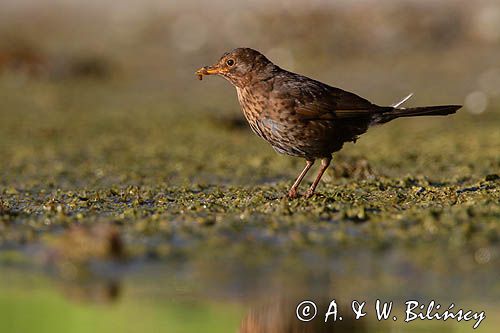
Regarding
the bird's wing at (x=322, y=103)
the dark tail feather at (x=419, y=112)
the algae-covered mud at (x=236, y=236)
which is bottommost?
the algae-covered mud at (x=236, y=236)

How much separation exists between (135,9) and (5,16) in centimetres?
348

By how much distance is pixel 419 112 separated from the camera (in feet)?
25.5

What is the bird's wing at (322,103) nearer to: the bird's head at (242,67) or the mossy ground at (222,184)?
the bird's head at (242,67)

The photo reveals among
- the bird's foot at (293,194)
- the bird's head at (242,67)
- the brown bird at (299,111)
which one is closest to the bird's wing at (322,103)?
the brown bird at (299,111)

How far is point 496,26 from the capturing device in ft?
59.1

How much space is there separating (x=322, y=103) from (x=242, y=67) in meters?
0.83

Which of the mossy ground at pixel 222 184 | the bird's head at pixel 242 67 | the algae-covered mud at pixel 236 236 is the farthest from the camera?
the bird's head at pixel 242 67

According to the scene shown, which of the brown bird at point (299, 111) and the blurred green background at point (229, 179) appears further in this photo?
the brown bird at point (299, 111)

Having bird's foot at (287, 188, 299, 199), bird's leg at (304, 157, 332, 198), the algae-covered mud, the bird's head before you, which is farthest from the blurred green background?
the bird's head

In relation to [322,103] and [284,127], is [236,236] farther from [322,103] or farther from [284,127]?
[322,103]

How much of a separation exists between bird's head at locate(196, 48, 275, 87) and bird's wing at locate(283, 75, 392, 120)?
0.31 m

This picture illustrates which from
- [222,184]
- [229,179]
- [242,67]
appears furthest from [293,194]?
[229,179]

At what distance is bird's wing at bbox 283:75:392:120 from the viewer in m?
7.49

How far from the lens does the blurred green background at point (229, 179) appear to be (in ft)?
17.1
